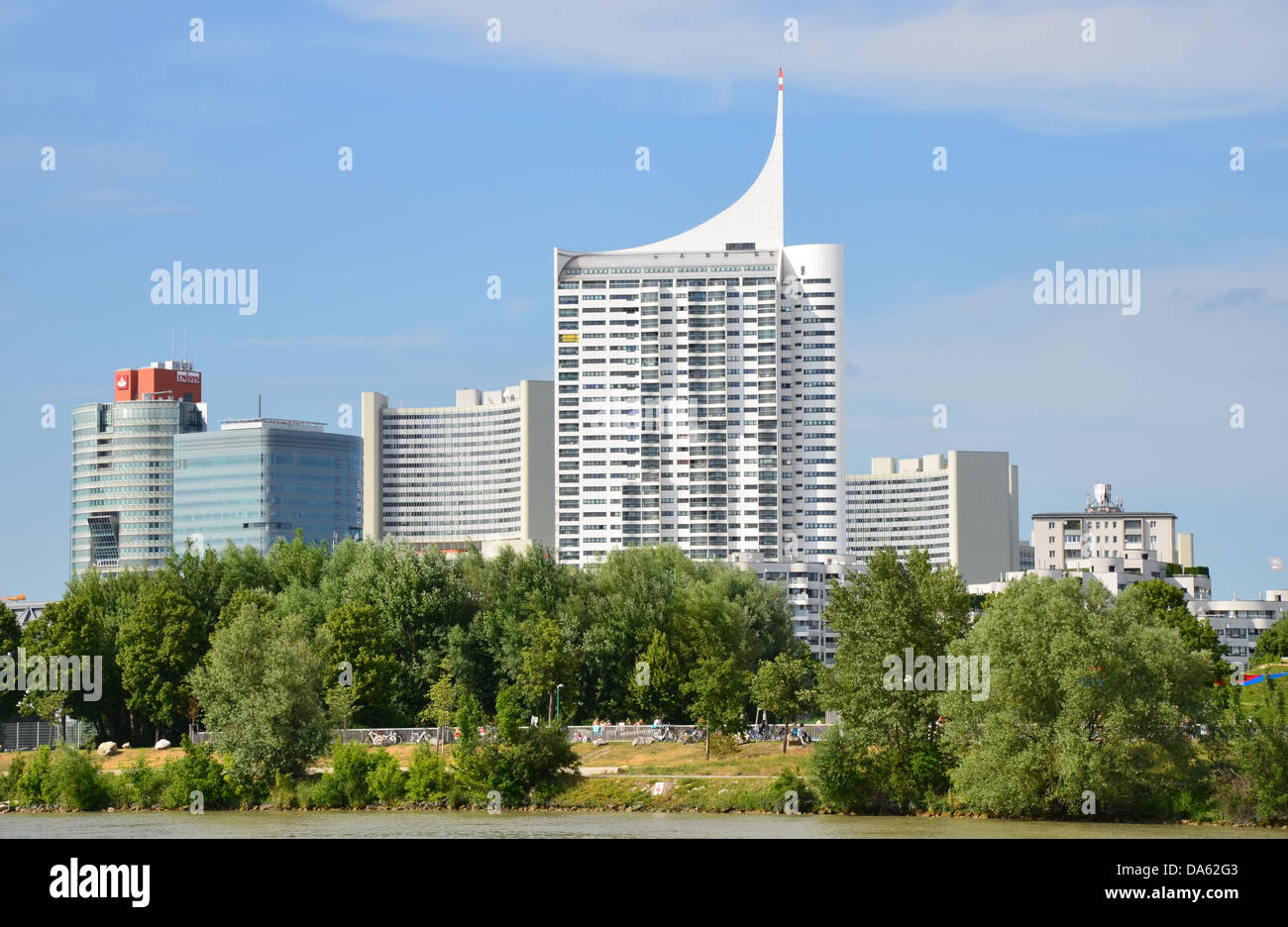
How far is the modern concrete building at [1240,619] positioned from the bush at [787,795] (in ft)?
366

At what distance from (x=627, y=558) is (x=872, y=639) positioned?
34.3 m

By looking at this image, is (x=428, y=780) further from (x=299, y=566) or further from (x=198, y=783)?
(x=299, y=566)

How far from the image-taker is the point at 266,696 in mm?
69250

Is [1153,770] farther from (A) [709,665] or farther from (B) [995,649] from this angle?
(A) [709,665]

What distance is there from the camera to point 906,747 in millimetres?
61281

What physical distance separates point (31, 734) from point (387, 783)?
30596 millimetres

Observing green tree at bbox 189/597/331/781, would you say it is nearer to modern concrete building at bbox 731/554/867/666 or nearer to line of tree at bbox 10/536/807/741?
line of tree at bbox 10/536/807/741

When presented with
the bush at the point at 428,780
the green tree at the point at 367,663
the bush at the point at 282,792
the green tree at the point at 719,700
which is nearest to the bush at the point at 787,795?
the green tree at the point at 719,700

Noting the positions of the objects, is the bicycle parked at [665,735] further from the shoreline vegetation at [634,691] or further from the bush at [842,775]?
the bush at [842,775]

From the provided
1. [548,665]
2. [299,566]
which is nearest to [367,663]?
[548,665]

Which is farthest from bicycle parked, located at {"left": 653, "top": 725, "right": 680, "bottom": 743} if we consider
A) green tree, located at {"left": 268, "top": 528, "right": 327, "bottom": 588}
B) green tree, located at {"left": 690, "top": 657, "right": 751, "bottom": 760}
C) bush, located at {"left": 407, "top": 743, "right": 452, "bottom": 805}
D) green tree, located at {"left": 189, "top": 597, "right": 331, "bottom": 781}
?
green tree, located at {"left": 268, "top": 528, "right": 327, "bottom": 588}

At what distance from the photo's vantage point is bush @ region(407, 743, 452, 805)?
2591 inches

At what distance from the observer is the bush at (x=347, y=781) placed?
66.4 metres

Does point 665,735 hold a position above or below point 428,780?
above
